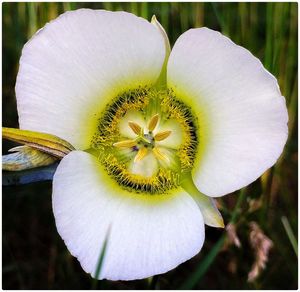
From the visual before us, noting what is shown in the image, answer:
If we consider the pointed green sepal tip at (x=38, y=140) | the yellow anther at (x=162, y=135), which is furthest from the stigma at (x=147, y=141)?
the pointed green sepal tip at (x=38, y=140)

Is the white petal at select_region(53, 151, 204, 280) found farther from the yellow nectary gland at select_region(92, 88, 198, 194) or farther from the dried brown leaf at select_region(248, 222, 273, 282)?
the dried brown leaf at select_region(248, 222, 273, 282)

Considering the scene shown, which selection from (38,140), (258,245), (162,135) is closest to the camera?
(38,140)

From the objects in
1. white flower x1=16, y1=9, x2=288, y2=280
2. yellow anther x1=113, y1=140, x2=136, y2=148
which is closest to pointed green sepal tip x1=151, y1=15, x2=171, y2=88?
white flower x1=16, y1=9, x2=288, y2=280

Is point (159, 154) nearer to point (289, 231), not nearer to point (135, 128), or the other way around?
point (135, 128)

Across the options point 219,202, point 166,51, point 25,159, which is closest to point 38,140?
point 25,159

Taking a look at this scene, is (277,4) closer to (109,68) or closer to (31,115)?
(109,68)

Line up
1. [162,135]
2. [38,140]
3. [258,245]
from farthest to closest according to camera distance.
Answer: [258,245], [162,135], [38,140]

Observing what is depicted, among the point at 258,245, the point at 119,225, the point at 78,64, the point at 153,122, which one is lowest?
the point at 258,245

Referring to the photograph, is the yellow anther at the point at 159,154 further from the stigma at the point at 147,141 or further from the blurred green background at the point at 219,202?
the blurred green background at the point at 219,202
